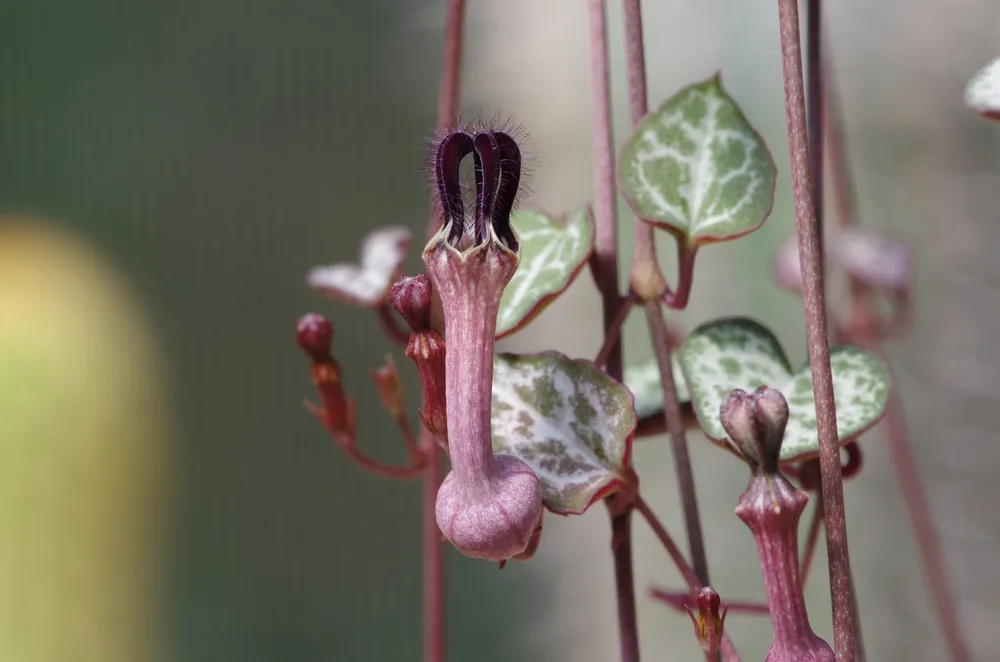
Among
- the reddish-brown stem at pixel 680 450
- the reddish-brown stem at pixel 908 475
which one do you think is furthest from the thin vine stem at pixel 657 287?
the reddish-brown stem at pixel 908 475

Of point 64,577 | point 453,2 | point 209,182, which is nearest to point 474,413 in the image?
point 453,2

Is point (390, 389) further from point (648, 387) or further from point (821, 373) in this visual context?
point (821, 373)

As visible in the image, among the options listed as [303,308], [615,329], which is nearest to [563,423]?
[615,329]

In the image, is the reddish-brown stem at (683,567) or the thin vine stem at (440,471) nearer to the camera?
the reddish-brown stem at (683,567)

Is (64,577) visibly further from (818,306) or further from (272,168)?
(818,306)

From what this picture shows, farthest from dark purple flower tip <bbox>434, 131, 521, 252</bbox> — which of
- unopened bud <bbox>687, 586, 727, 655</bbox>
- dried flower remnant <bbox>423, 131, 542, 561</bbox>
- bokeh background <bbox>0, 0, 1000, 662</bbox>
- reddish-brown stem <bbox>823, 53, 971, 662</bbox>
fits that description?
bokeh background <bbox>0, 0, 1000, 662</bbox>

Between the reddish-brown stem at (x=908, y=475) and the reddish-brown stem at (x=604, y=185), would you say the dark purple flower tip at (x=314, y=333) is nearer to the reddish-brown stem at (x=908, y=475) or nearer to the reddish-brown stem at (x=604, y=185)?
the reddish-brown stem at (x=604, y=185)

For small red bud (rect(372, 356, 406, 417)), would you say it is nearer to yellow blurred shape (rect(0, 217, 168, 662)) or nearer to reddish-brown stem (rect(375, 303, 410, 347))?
reddish-brown stem (rect(375, 303, 410, 347))
